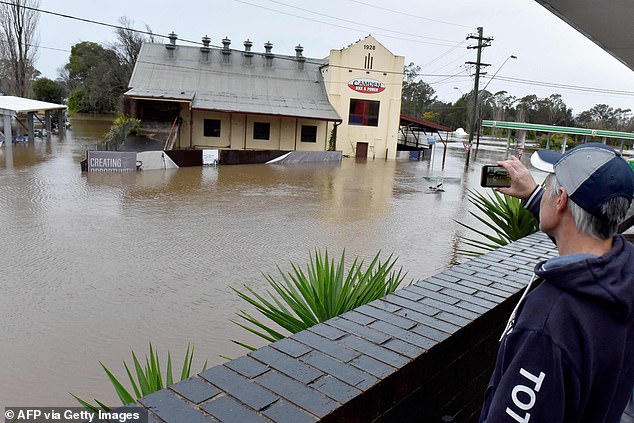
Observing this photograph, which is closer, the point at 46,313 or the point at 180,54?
the point at 46,313

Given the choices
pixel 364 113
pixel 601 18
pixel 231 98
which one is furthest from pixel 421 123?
pixel 601 18

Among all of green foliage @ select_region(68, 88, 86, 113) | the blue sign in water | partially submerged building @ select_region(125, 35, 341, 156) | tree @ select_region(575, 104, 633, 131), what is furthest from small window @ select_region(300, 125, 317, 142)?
tree @ select_region(575, 104, 633, 131)

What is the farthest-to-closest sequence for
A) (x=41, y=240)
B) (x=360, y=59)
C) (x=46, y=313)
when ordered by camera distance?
A: 1. (x=360, y=59)
2. (x=41, y=240)
3. (x=46, y=313)

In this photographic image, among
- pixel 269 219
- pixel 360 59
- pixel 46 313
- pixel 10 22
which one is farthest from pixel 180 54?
pixel 46 313

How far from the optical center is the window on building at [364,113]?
112 ft

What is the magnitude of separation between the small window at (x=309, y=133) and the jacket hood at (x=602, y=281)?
106 ft

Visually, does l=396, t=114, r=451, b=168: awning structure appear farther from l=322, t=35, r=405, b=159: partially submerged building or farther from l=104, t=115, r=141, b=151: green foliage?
l=104, t=115, r=141, b=151: green foliage

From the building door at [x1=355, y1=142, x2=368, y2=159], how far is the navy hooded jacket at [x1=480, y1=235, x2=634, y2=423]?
33556 millimetres

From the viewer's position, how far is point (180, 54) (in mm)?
33281

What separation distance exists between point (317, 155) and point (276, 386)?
28415mm

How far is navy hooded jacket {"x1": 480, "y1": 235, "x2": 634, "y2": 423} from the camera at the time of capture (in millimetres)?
1202

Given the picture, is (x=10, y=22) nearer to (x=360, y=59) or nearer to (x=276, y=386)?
(x=360, y=59)

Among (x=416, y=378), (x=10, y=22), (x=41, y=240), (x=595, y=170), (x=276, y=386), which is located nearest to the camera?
(x=595, y=170)

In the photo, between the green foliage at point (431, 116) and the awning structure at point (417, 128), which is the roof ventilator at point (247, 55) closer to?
the awning structure at point (417, 128)
